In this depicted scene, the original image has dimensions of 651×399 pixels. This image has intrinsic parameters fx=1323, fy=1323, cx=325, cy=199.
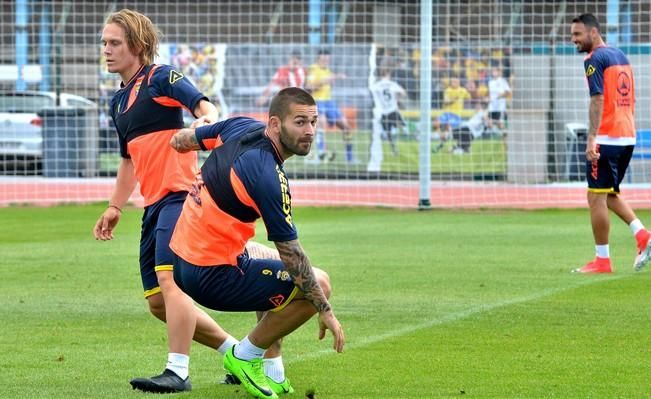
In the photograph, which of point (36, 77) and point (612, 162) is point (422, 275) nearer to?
point (612, 162)

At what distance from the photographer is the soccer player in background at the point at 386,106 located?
25.8 m

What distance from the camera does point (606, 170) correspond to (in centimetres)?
1225

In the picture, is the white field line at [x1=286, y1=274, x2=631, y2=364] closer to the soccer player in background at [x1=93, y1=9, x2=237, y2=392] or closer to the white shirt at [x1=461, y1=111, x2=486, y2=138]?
the soccer player in background at [x1=93, y1=9, x2=237, y2=392]

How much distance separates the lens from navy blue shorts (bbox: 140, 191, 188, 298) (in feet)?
22.5

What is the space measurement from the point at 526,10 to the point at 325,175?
6689mm

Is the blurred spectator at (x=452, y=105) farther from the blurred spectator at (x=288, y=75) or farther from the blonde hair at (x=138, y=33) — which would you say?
the blonde hair at (x=138, y=33)

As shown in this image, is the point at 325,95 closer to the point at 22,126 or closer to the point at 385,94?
the point at 385,94

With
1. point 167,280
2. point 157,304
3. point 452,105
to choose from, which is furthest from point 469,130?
point 167,280

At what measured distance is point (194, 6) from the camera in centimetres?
3503

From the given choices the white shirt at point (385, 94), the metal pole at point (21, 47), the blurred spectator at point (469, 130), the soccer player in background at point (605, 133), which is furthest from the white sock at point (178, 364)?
the metal pole at point (21, 47)

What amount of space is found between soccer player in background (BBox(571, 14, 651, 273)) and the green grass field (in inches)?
17.3

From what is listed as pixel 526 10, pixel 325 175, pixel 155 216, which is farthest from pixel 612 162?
pixel 526 10

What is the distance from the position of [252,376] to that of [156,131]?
1.52m

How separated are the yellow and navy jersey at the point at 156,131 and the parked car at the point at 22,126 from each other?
18.1m
